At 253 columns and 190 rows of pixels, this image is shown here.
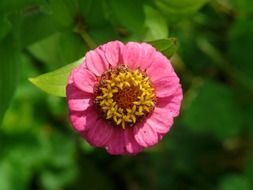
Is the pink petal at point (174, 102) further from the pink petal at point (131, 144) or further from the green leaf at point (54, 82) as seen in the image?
the green leaf at point (54, 82)

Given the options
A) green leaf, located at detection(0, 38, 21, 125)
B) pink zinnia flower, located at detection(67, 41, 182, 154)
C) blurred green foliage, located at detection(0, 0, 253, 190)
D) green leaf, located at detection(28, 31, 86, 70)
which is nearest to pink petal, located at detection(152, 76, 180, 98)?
pink zinnia flower, located at detection(67, 41, 182, 154)

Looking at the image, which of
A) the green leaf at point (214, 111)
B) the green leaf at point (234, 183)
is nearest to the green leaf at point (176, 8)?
the green leaf at point (214, 111)

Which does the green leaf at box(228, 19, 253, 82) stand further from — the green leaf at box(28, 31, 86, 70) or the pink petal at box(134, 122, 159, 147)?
the pink petal at box(134, 122, 159, 147)

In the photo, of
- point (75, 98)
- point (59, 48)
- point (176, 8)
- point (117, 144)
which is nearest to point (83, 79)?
point (75, 98)

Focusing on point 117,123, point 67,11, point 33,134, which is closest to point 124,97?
point 117,123

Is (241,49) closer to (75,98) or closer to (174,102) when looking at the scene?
(174,102)

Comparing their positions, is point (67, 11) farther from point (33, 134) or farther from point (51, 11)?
point (33, 134)
